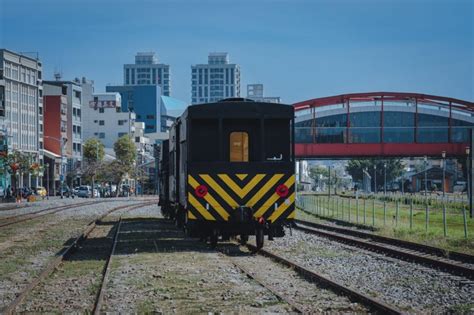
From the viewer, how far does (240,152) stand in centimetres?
1864

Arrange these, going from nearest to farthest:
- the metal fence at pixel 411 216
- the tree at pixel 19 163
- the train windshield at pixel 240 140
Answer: the train windshield at pixel 240 140 < the metal fence at pixel 411 216 < the tree at pixel 19 163

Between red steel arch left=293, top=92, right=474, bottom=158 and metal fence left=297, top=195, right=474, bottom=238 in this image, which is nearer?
metal fence left=297, top=195, right=474, bottom=238

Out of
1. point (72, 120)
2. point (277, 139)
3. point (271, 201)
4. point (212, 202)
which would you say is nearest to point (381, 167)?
point (72, 120)

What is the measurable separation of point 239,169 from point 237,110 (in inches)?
58.9

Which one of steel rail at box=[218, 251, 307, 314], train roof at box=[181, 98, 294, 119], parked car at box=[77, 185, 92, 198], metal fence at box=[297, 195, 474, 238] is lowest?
parked car at box=[77, 185, 92, 198]

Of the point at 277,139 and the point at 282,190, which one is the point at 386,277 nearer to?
the point at 282,190

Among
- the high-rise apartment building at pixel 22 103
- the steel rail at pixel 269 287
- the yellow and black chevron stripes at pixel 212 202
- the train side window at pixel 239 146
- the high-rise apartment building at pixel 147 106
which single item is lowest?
the steel rail at pixel 269 287

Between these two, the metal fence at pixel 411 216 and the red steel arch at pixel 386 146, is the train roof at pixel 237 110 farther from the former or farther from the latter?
the red steel arch at pixel 386 146

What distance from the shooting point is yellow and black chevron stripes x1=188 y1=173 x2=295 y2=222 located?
18.0 m

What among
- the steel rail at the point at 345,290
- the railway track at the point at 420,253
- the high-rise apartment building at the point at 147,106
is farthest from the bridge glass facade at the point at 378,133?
the high-rise apartment building at the point at 147,106

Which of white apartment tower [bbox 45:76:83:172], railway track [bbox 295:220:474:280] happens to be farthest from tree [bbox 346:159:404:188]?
railway track [bbox 295:220:474:280]

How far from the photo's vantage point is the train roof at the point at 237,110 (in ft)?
60.3

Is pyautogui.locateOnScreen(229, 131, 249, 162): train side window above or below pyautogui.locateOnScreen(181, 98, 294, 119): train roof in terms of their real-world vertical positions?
below

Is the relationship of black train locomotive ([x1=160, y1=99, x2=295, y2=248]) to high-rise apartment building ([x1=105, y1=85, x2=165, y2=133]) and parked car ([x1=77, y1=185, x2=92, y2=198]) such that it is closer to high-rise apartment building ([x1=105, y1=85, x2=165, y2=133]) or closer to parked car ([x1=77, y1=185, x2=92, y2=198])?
parked car ([x1=77, y1=185, x2=92, y2=198])
